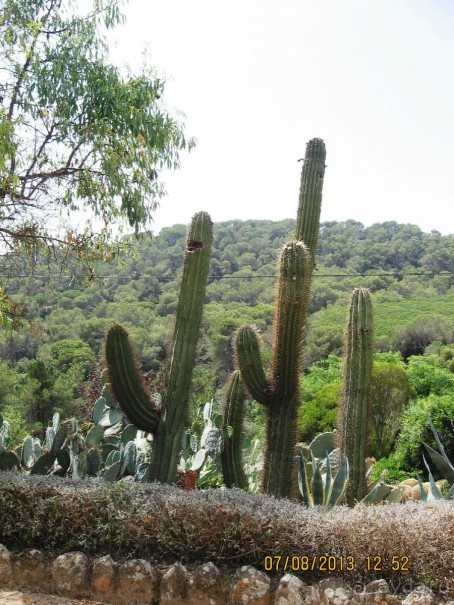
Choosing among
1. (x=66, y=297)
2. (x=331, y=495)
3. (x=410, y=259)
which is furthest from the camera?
(x=410, y=259)

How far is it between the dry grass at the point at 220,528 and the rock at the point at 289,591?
13 centimetres

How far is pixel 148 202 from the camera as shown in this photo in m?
7.29

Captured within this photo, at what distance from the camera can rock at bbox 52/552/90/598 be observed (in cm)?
338

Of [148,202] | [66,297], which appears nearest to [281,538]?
[148,202]

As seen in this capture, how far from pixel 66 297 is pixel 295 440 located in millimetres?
17288

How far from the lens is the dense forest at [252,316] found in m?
11.9

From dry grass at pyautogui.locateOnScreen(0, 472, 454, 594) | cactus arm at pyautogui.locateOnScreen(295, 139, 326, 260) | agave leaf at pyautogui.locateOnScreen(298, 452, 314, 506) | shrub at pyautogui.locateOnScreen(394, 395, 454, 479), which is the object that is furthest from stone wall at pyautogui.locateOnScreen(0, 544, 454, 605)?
shrub at pyautogui.locateOnScreen(394, 395, 454, 479)

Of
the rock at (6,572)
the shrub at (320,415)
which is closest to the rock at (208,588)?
the rock at (6,572)

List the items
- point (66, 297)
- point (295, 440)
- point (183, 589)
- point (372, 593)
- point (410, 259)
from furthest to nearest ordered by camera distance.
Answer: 1. point (410, 259)
2. point (66, 297)
3. point (295, 440)
4. point (183, 589)
5. point (372, 593)

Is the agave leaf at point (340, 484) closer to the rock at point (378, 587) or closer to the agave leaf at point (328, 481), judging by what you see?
the agave leaf at point (328, 481)

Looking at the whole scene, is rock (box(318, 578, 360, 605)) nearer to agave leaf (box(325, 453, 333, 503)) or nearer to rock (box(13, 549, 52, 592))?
agave leaf (box(325, 453, 333, 503))

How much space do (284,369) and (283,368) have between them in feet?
0.03

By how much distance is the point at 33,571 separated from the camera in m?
3.49

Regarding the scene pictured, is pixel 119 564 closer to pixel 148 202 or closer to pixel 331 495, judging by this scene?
pixel 331 495
